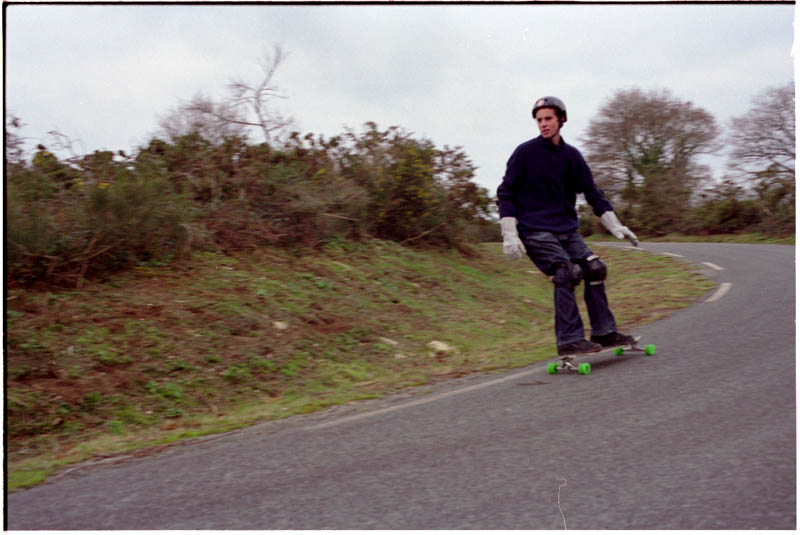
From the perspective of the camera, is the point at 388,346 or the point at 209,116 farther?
the point at 209,116

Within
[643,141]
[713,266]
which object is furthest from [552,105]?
[643,141]

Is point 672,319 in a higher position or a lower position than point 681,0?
lower

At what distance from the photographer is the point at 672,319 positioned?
22.8ft

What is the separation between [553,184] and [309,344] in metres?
3.05

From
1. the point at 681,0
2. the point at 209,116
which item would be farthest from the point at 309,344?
the point at 209,116

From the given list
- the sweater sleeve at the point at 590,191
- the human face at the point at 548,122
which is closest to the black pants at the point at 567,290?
the sweater sleeve at the point at 590,191

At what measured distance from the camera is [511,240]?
5.16m

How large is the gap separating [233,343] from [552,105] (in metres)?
3.71

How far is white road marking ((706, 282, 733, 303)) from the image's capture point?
26.5 ft

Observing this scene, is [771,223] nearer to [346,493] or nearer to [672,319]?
[672,319]

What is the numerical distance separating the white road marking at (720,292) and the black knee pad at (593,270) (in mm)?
3372

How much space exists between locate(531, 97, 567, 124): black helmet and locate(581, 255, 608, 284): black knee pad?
1173 millimetres

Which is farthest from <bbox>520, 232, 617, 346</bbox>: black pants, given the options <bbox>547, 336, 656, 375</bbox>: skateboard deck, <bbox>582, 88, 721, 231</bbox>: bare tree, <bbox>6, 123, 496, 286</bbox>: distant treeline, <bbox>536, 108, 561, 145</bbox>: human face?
<bbox>582, 88, 721, 231</bbox>: bare tree

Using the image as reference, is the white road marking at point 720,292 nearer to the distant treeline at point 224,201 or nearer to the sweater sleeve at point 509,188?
the sweater sleeve at point 509,188
